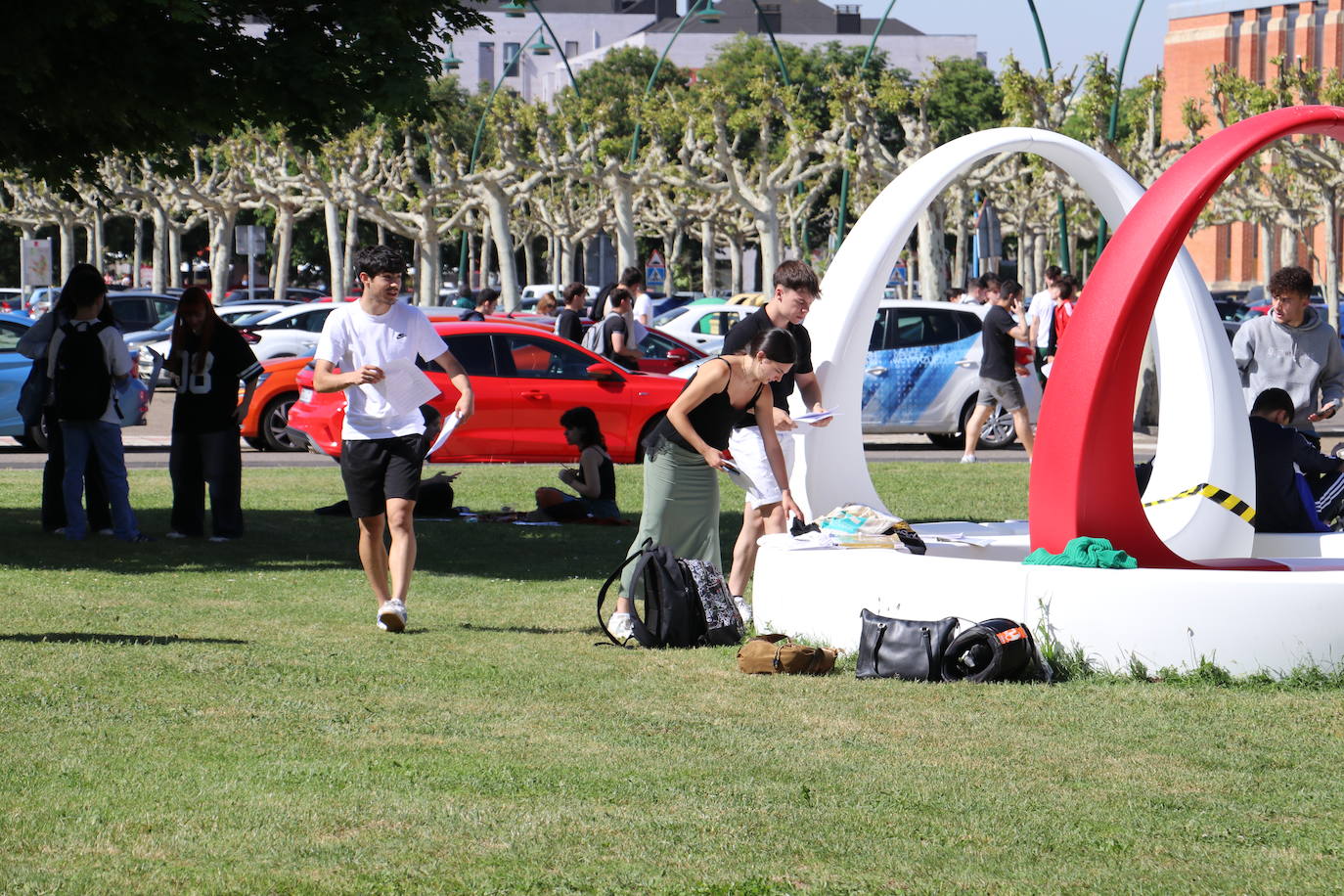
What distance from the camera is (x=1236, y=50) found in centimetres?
8125

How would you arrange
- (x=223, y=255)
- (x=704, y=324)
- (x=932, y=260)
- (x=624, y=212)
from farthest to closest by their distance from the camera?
(x=223, y=255), (x=624, y=212), (x=932, y=260), (x=704, y=324)

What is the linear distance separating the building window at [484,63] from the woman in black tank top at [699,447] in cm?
11532

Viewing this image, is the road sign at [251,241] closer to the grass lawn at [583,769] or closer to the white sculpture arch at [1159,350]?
the white sculpture arch at [1159,350]

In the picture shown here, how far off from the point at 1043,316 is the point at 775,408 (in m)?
10.6

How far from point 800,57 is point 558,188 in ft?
36.3

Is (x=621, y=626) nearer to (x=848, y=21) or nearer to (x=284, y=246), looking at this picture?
(x=284, y=246)

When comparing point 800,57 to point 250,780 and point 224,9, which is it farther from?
point 250,780

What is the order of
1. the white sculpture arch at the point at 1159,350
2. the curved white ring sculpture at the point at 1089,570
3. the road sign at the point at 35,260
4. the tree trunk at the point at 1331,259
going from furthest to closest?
the road sign at the point at 35,260 < the tree trunk at the point at 1331,259 < the white sculpture arch at the point at 1159,350 < the curved white ring sculpture at the point at 1089,570

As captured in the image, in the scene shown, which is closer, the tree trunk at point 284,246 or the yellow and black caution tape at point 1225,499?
the yellow and black caution tape at point 1225,499

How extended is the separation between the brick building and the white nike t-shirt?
7373cm

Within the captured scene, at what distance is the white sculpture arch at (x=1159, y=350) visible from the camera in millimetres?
9836

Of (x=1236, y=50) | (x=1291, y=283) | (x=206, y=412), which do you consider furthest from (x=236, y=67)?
(x=1236, y=50)

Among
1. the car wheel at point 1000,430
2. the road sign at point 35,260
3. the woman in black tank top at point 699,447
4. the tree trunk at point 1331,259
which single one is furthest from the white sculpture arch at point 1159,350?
the road sign at point 35,260

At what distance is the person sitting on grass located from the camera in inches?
540
